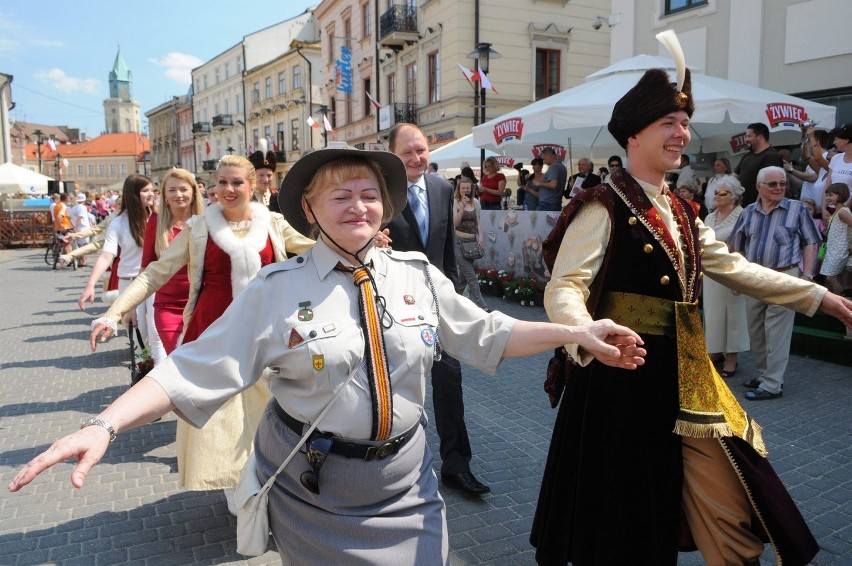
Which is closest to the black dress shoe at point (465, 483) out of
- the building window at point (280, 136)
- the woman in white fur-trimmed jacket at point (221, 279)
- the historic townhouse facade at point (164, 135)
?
the woman in white fur-trimmed jacket at point (221, 279)

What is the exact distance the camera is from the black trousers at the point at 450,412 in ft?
14.0

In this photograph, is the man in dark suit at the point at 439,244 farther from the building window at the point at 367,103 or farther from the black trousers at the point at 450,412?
the building window at the point at 367,103

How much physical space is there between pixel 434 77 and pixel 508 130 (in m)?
17.6

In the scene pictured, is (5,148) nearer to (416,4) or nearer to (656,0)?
(416,4)

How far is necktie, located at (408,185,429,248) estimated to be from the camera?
4.16 meters

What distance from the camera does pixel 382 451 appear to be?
2.09 metres

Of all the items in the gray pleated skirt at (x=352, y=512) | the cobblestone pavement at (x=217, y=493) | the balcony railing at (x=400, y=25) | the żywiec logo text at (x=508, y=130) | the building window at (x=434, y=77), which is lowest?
the cobblestone pavement at (x=217, y=493)

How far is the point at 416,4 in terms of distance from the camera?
2797 cm

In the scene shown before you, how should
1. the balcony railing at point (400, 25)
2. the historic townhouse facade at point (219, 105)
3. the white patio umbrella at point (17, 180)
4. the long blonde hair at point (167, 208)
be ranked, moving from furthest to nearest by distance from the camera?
the historic townhouse facade at point (219, 105) → the balcony railing at point (400, 25) → the white patio umbrella at point (17, 180) → the long blonde hair at point (167, 208)

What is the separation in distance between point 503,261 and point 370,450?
Answer: 35.4 feet

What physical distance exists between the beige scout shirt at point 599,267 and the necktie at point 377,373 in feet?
2.23

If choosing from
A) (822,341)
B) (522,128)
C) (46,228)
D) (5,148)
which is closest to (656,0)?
(522,128)

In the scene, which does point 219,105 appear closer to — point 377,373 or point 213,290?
point 213,290

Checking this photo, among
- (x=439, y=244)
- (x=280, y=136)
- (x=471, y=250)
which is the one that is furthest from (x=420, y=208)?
(x=280, y=136)
